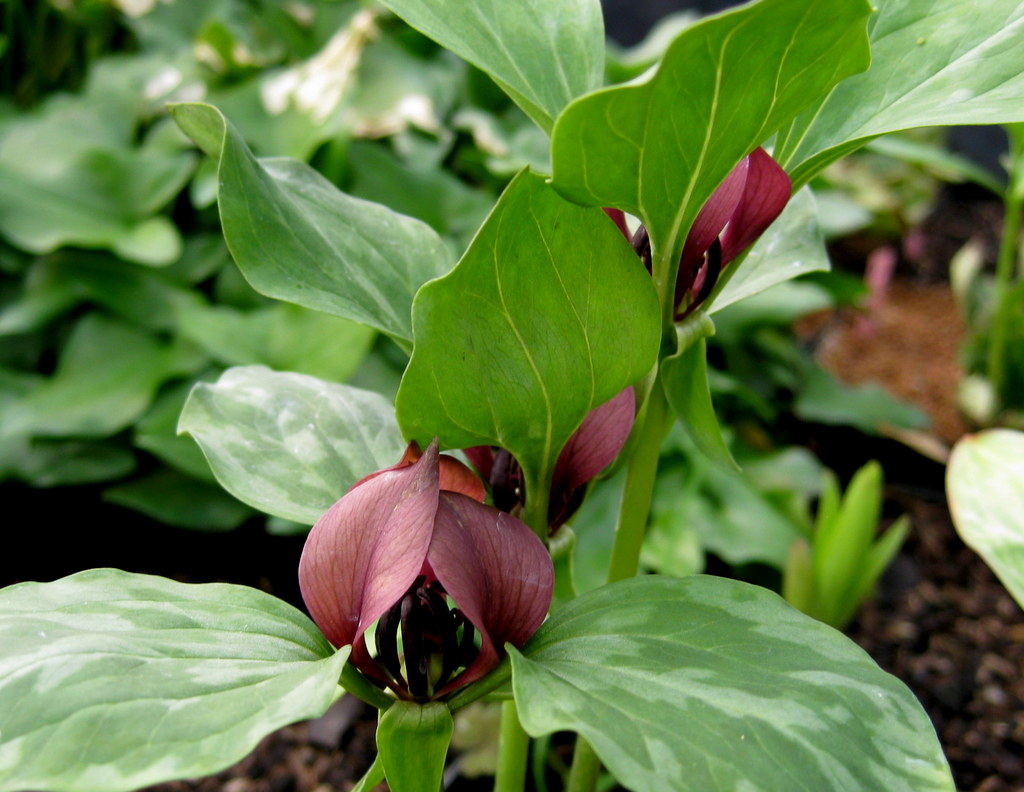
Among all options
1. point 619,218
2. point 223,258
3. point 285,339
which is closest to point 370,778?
point 619,218

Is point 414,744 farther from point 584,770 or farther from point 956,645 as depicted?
point 956,645

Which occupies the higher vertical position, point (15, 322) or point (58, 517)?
point (15, 322)

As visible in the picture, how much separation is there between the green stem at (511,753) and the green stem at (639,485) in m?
0.10

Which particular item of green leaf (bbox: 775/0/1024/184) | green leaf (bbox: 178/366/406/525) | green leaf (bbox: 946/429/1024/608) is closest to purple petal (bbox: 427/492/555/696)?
green leaf (bbox: 178/366/406/525)

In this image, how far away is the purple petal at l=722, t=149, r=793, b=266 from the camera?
1.37 ft

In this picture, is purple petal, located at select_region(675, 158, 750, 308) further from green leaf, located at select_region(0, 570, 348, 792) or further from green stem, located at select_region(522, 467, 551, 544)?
green leaf, located at select_region(0, 570, 348, 792)

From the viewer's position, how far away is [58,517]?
54.6 inches

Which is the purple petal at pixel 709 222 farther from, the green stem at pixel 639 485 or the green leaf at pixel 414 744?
the green leaf at pixel 414 744

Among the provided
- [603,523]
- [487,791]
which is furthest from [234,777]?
[603,523]

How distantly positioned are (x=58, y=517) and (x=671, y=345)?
1239 millimetres

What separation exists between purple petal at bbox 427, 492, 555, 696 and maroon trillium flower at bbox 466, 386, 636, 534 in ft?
0.24

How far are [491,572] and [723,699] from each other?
0.11m

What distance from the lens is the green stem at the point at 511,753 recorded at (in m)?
0.52

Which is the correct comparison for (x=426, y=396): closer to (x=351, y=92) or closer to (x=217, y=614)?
(x=217, y=614)
